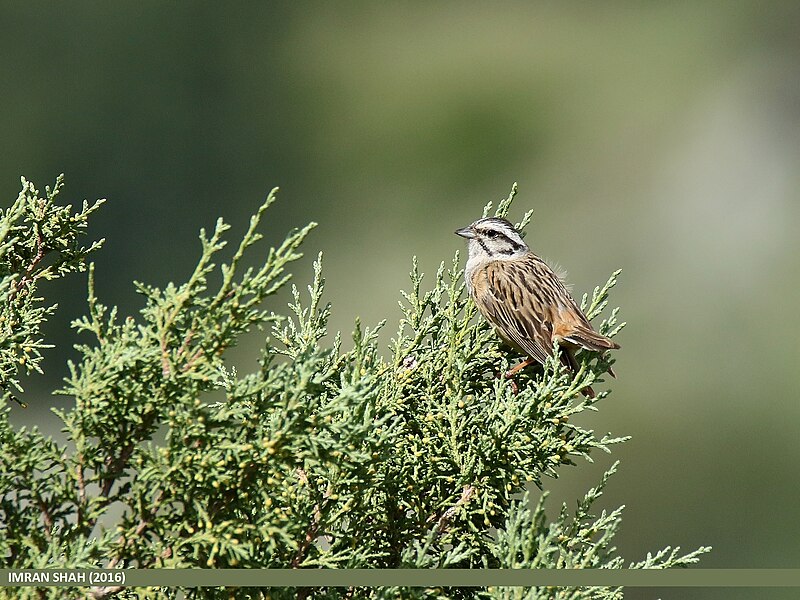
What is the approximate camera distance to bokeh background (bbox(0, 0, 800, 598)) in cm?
791

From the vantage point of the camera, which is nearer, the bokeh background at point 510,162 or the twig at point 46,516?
the twig at point 46,516

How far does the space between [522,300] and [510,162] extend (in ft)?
26.6

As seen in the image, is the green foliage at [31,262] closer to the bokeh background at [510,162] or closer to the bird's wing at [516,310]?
the bird's wing at [516,310]

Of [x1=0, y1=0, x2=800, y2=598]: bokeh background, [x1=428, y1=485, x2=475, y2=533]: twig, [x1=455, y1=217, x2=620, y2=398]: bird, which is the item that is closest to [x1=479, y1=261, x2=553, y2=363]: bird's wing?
[x1=455, y1=217, x2=620, y2=398]: bird

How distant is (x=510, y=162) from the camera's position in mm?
10672

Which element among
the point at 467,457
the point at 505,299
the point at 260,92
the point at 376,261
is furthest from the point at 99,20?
the point at 467,457

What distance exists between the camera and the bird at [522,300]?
243 cm

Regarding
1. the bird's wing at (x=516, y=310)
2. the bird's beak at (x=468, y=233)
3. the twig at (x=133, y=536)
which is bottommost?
the twig at (x=133, y=536)

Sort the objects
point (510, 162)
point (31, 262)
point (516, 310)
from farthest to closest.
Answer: point (510, 162)
point (516, 310)
point (31, 262)

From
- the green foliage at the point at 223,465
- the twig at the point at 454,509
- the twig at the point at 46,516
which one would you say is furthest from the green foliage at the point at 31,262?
the twig at the point at 454,509

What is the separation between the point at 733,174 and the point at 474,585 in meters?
9.83

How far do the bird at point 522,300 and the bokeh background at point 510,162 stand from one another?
13.1 feet

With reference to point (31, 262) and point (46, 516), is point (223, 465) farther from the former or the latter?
point (31, 262)

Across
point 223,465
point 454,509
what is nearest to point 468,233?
point 454,509
